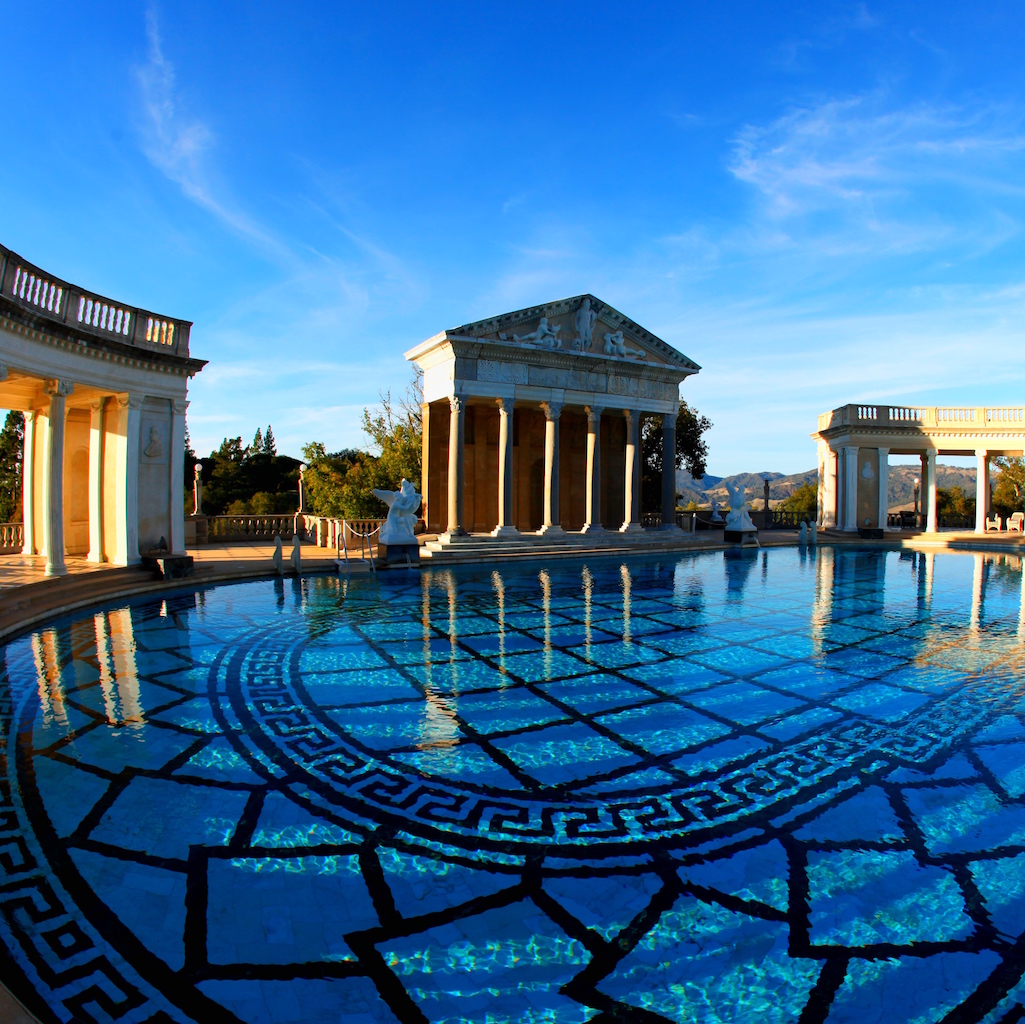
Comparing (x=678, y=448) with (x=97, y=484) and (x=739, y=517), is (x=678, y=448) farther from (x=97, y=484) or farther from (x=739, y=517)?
(x=97, y=484)

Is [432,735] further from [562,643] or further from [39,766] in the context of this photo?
[562,643]

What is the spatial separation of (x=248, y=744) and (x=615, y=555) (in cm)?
1834

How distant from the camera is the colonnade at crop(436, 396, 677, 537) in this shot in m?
22.0

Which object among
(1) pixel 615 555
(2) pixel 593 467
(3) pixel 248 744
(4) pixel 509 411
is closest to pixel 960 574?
(1) pixel 615 555

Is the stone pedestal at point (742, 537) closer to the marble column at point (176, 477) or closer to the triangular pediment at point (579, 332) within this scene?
the triangular pediment at point (579, 332)

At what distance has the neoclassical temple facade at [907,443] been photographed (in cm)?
3136

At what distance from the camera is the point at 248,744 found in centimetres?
586

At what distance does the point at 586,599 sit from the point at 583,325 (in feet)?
43.3

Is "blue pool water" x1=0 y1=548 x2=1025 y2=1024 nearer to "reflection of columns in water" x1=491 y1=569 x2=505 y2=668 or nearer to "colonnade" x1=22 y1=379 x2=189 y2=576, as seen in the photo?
"reflection of columns in water" x1=491 y1=569 x2=505 y2=668

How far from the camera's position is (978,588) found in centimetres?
1623

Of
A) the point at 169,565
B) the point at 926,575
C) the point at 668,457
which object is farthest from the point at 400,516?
the point at 926,575

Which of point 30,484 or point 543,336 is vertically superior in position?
point 543,336

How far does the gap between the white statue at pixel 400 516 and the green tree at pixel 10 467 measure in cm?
2303

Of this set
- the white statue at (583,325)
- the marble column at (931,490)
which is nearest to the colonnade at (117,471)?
the white statue at (583,325)
